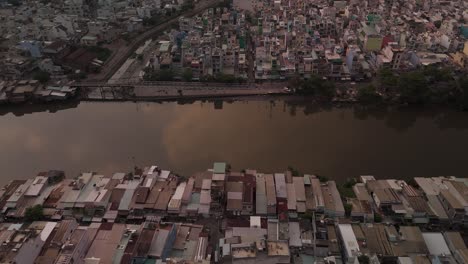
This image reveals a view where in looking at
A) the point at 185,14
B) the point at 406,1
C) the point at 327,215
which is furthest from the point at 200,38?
the point at 406,1

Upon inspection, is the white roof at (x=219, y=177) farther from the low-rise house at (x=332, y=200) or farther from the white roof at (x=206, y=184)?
the low-rise house at (x=332, y=200)

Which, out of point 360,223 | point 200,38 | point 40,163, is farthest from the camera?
point 200,38

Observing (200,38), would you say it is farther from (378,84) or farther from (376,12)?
(376,12)

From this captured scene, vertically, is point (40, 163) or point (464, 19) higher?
point (464, 19)

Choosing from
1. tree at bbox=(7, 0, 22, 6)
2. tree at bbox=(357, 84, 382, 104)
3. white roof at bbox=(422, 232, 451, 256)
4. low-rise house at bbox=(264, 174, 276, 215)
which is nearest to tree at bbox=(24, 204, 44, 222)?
low-rise house at bbox=(264, 174, 276, 215)

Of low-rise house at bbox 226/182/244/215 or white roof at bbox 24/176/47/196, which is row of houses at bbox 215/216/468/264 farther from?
white roof at bbox 24/176/47/196

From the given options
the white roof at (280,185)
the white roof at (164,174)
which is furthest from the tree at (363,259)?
the white roof at (164,174)
